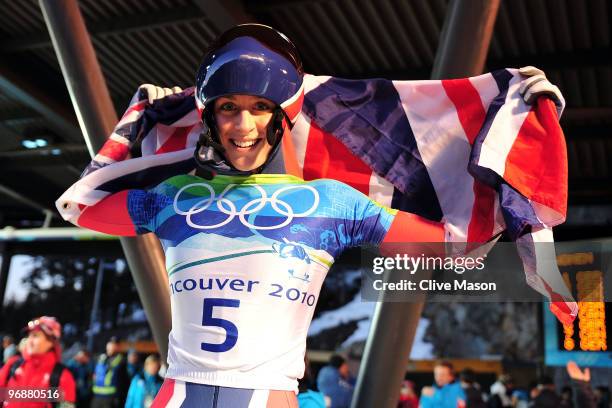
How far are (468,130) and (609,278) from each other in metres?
2.97

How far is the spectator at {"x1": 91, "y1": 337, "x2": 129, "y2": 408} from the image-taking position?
8.25m

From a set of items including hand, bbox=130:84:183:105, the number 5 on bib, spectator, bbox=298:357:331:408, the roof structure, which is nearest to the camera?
the number 5 on bib

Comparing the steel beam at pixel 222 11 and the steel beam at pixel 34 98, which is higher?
the steel beam at pixel 34 98

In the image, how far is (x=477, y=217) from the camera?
A: 6.86 feet

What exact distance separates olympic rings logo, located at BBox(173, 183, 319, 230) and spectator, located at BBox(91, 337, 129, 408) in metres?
6.89

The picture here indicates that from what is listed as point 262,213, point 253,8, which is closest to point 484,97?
point 262,213

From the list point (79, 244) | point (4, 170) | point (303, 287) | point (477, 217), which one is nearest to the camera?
point (303, 287)

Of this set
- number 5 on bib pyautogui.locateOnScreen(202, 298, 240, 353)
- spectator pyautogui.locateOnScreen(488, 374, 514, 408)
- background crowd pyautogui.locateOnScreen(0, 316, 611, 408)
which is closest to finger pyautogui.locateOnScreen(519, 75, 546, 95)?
number 5 on bib pyautogui.locateOnScreen(202, 298, 240, 353)

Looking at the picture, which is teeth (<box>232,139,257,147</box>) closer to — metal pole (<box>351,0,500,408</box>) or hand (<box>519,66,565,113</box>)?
hand (<box>519,66,565,113</box>)

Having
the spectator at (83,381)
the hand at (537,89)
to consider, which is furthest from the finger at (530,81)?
the spectator at (83,381)

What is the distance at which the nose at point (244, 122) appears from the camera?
75.0 inches

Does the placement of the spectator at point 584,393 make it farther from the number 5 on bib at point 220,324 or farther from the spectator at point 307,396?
the number 5 on bib at point 220,324

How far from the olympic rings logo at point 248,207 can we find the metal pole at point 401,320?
1.67 m

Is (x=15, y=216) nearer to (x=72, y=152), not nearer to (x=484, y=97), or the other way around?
(x=72, y=152)
